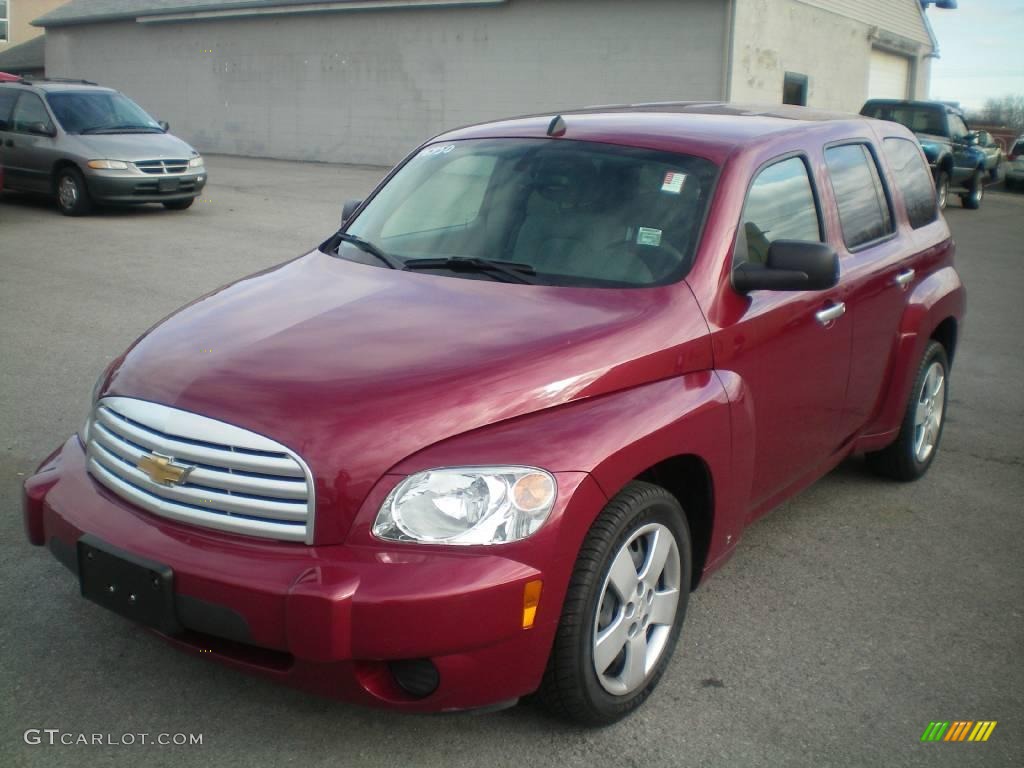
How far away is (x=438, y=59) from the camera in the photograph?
25422 mm

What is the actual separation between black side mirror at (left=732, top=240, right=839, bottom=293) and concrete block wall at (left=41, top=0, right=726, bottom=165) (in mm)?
19023

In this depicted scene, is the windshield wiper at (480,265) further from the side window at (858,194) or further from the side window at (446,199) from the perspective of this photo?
the side window at (858,194)

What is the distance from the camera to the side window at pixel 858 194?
460cm

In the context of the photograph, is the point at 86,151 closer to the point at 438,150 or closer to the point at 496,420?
the point at 438,150

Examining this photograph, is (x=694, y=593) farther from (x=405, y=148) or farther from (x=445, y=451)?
(x=405, y=148)

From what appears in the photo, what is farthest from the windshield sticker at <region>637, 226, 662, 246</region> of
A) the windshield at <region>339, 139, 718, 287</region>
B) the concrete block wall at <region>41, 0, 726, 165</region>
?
the concrete block wall at <region>41, 0, 726, 165</region>

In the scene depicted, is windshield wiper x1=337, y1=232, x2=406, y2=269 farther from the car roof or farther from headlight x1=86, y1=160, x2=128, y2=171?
headlight x1=86, y1=160, x2=128, y2=171

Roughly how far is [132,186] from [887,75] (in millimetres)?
22637

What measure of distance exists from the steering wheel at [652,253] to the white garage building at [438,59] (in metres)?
18.8

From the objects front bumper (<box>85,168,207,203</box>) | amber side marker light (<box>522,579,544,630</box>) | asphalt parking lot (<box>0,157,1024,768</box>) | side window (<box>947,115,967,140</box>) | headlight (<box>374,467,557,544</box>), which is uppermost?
side window (<box>947,115,967,140</box>)

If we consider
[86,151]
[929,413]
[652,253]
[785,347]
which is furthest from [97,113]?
[785,347]

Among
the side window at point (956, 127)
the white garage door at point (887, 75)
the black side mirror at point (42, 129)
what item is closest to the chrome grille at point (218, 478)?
the black side mirror at point (42, 129)

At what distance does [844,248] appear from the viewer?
4.51 meters

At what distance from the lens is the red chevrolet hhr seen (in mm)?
2783
